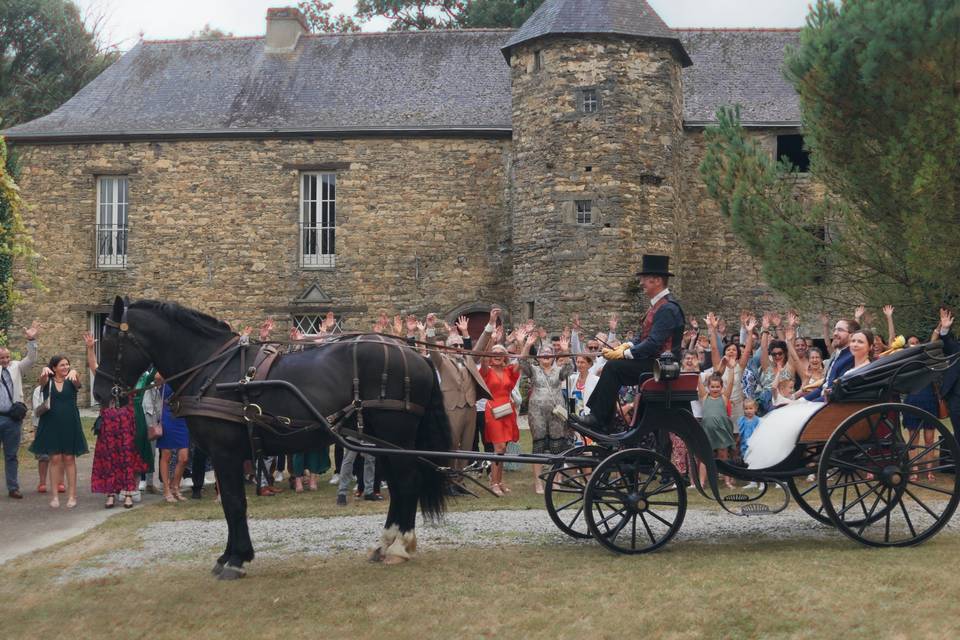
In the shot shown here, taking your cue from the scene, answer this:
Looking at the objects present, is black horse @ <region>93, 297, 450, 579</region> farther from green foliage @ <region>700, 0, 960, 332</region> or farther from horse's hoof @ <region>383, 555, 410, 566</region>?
green foliage @ <region>700, 0, 960, 332</region>

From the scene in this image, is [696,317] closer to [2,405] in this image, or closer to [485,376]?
[485,376]

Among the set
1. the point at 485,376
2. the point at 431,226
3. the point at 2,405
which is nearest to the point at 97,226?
the point at 431,226

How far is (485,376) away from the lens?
470 inches

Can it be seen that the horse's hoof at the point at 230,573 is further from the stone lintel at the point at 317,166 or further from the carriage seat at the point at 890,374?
the stone lintel at the point at 317,166

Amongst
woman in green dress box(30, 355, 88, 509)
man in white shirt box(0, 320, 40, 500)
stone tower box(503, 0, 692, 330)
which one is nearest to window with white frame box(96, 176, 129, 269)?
stone tower box(503, 0, 692, 330)

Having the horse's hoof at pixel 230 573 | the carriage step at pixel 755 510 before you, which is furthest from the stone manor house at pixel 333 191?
the horse's hoof at pixel 230 573

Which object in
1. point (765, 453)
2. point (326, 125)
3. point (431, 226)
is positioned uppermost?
point (326, 125)

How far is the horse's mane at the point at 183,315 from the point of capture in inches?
322

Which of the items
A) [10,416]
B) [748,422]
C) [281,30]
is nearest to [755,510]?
[748,422]

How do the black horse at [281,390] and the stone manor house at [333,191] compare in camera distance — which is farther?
the stone manor house at [333,191]

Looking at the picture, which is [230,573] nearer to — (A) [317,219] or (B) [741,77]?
(A) [317,219]

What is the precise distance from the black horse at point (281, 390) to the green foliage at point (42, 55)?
110 ft

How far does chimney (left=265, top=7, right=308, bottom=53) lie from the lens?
2827 centimetres

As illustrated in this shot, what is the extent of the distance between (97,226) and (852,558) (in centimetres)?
2286
